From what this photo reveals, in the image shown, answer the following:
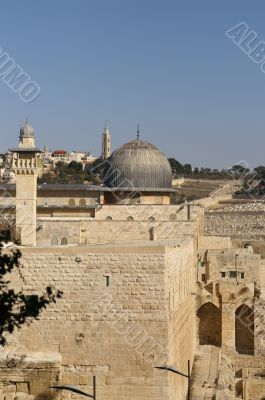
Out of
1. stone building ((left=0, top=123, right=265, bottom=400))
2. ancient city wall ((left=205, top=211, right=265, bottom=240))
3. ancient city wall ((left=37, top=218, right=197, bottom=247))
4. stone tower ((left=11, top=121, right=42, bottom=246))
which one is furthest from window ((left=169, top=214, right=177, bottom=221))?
ancient city wall ((left=205, top=211, right=265, bottom=240))

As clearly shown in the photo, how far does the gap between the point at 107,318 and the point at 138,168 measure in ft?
48.1

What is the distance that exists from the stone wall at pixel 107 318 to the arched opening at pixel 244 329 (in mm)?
10043

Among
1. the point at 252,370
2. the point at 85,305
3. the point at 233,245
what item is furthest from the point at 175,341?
the point at 233,245

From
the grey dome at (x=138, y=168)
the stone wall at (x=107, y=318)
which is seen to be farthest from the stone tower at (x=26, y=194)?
the stone wall at (x=107, y=318)

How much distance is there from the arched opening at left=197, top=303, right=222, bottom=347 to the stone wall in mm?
9482

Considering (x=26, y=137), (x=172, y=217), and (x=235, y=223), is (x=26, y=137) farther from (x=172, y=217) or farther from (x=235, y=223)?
(x=235, y=223)

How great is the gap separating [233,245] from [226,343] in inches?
362

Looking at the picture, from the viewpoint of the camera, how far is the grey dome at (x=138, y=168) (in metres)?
26.8

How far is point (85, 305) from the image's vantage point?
1253 centimetres

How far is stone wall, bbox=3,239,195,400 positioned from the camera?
12.4 m

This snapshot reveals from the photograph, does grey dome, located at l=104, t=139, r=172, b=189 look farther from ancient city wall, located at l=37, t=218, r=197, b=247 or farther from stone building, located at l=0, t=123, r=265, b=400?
stone building, located at l=0, t=123, r=265, b=400

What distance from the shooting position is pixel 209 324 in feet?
72.5

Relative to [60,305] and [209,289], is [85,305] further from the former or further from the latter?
[209,289]

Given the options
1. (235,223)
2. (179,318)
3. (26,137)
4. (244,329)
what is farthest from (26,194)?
→ (235,223)
